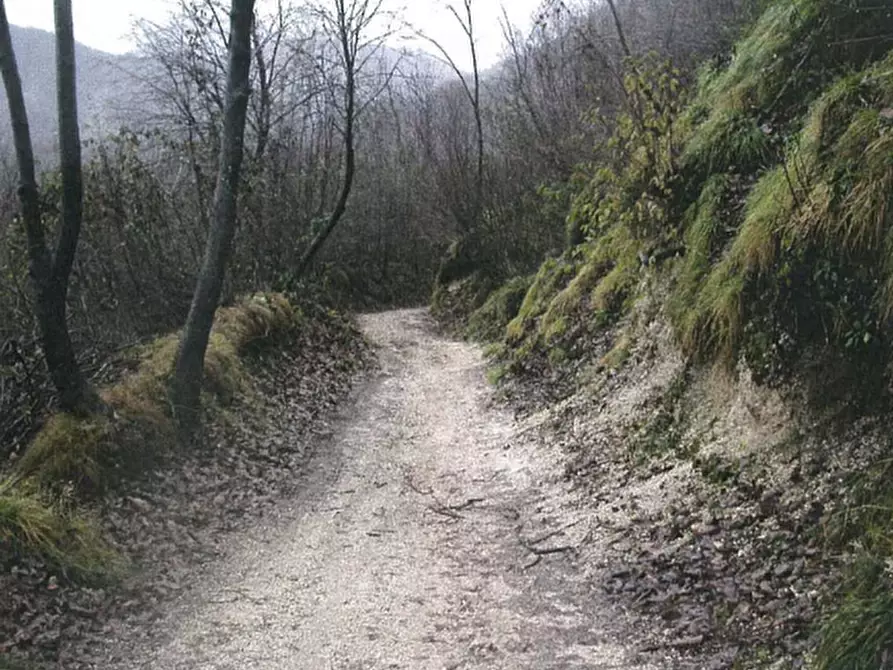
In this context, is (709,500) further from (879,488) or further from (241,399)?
(241,399)

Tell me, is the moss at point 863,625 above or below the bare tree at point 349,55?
below

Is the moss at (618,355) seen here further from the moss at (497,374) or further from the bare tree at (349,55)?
the bare tree at (349,55)

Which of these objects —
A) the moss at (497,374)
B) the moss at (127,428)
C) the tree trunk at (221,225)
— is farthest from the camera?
the moss at (497,374)

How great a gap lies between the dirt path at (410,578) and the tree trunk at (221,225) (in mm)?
1705

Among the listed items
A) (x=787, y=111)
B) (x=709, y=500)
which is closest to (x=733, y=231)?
(x=787, y=111)

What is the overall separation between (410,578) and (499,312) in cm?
1197

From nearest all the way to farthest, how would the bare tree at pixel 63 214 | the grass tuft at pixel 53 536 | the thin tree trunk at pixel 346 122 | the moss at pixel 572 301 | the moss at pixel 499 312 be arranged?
the grass tuft at pixel 53 536 < the bare tree at pixel 63 214 < the moss at pixel 572 301 < the moss at pixel 499 312 < the thin tree trunk at pixel 346 122

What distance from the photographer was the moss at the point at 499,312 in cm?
1661

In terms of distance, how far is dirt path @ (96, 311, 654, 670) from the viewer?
4.51 m

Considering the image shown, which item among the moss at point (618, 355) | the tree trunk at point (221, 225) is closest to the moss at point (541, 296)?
the moss at point (618, 355)

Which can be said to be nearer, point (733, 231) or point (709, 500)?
point (709, 500)

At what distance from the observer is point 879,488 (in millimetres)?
4035

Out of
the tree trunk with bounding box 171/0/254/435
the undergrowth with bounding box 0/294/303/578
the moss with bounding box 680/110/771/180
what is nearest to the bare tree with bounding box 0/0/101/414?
the undergrowth with bounding box 0/294/303/578

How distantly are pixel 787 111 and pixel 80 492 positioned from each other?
23.9 ft
